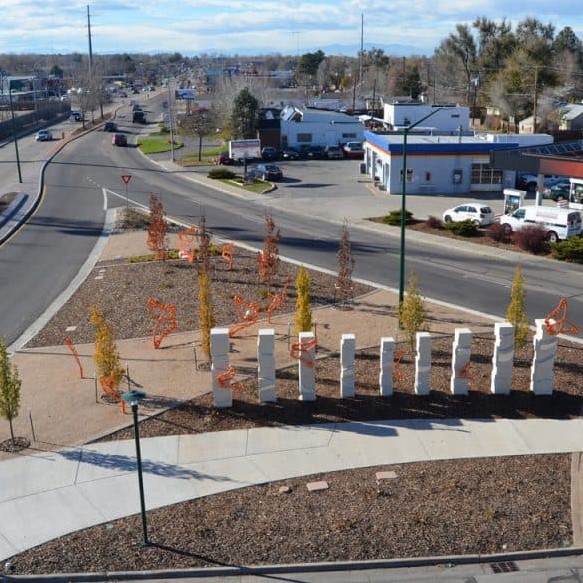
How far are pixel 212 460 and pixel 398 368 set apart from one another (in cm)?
578

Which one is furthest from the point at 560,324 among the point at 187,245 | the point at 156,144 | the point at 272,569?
the point at 156,144

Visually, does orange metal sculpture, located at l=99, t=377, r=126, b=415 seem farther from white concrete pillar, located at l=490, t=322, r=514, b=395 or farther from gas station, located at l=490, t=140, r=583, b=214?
gas station, located at l=490, t=140, r=583, b=214

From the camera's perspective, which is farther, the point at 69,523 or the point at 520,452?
the point at 520,452

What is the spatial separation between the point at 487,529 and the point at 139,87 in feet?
617

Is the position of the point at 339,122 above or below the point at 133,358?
above

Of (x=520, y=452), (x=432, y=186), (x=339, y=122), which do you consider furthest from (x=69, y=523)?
(x=339, y=122)

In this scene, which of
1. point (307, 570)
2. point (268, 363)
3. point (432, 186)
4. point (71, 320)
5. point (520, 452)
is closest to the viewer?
point (307, 570)

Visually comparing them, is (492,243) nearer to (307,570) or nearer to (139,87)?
(307,570)

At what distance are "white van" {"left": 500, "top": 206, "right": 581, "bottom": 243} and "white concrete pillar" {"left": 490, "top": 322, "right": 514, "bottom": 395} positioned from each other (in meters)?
16.5

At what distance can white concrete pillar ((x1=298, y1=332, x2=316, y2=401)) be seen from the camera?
15.8 meters

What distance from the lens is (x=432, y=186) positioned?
1773 inches

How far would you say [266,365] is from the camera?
52.0 feet

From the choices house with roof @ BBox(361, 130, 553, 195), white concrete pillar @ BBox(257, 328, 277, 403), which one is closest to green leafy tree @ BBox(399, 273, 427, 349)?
white concrete pillar @ BBox(257, 328, 277, 403)

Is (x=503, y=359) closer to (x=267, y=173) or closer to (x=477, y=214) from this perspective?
(x=477, y=214)
